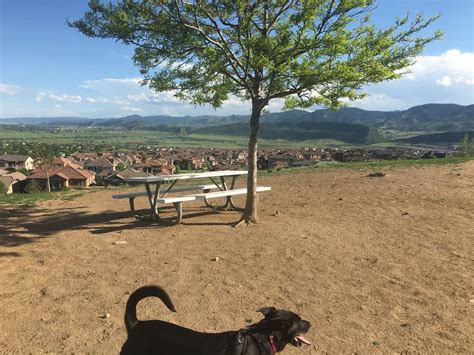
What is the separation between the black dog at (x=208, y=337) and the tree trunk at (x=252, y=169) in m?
6.54

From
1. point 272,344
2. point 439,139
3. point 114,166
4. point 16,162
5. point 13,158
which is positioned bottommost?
point 16,162

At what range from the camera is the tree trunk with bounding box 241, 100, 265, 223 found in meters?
10.1

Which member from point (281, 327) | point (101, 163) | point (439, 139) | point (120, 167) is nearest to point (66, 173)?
point (120, 167)

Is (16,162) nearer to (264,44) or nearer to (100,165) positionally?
(100,165)

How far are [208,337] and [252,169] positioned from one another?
722cm

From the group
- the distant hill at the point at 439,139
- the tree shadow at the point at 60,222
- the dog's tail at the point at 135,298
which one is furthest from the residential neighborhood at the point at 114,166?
the distant hill at the point at 439,139

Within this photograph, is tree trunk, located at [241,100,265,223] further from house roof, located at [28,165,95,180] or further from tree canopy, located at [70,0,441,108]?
house roof, located at [28,165,95,180]

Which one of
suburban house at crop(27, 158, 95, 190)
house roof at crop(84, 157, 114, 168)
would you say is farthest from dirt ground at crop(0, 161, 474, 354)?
house roof at crop(84, 157, 114, 168)

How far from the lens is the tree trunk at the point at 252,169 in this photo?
10.1 metres

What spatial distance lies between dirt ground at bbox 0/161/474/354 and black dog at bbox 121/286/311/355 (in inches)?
48.5

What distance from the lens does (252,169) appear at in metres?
10.3

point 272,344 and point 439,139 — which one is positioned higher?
point 272,344

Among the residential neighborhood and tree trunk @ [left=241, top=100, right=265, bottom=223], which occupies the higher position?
tree trunk @ [left=241, top=100, right=265, bottom=223]

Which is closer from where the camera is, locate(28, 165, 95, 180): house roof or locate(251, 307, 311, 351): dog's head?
locate(251, 307, 311, 351): dog's head
